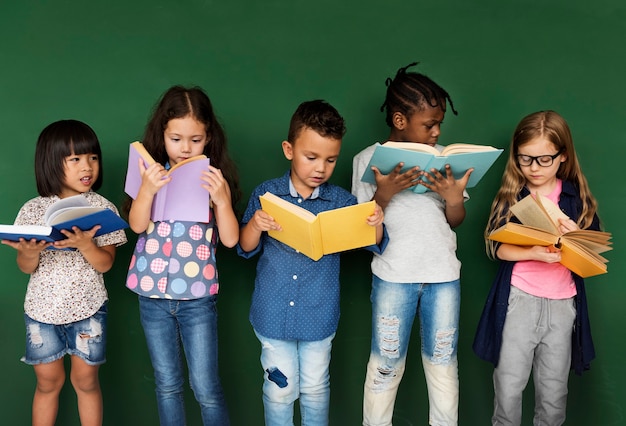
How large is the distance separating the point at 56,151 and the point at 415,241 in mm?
1229

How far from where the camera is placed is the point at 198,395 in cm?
208

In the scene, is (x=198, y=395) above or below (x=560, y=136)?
below

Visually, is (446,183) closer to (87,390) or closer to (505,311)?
(505,311)

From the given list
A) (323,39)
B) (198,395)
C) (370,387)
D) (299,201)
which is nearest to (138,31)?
(323,39)

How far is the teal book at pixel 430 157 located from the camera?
1917 mm

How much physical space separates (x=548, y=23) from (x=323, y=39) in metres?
0.91

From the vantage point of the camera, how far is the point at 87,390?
212 cm

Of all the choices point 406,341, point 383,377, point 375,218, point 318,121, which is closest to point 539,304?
point 406,341

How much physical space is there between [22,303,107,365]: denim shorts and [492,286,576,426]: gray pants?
140 centimetres

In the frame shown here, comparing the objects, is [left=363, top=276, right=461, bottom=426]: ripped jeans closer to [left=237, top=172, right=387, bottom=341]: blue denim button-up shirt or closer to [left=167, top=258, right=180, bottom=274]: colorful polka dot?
[left=237, top=172, right=387, bottom=341]: blue denim button-up shirt

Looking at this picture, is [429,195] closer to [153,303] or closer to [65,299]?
[153,303]

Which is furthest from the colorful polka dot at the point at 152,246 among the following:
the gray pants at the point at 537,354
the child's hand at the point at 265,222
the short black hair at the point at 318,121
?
the gray pants at the point at 537,354

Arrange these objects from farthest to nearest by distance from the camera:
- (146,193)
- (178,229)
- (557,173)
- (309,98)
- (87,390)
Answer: (309,98) → (557,173) → (87,390) → (178,229) → (146,193)

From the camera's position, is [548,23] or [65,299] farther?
[548,23]
